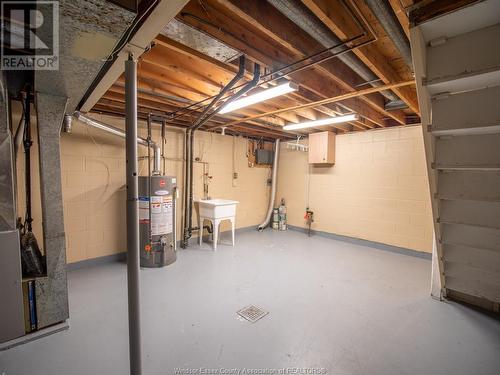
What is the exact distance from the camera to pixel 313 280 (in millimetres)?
2953

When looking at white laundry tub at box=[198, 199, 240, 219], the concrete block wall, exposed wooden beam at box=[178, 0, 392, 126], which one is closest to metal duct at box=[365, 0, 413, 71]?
exposed wooden beam at box=[178, 0, 392, 126]

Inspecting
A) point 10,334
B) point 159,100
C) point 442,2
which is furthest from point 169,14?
point 10,334

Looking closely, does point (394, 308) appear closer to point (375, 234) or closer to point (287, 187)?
point (375, 234)

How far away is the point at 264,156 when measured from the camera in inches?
221

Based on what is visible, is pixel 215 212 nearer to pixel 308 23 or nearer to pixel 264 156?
pixel 264 156

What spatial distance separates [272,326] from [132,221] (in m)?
1.53

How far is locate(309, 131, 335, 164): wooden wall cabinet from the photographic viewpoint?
184 inches

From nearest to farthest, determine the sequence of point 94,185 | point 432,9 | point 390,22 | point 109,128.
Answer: point 432,9
point 390,22
point 109,128
point 94,185

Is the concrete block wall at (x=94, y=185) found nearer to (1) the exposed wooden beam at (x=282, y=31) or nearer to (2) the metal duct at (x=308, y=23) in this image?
(1) the exposed wooden beam at (x=282, y=31)

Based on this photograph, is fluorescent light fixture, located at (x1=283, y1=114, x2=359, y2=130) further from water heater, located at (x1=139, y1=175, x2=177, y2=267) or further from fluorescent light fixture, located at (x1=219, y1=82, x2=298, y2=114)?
water heater, located at (x1=139, y1=175, x2=177, y2=267)

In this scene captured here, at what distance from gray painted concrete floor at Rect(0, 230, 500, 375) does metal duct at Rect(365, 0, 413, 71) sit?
2.27 meters

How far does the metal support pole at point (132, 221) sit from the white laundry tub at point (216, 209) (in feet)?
8.60

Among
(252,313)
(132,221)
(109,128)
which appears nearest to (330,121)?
(252,313)

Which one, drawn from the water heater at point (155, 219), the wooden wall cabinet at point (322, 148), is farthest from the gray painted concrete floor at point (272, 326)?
the wooden wall cabinet at point (322, 148)
